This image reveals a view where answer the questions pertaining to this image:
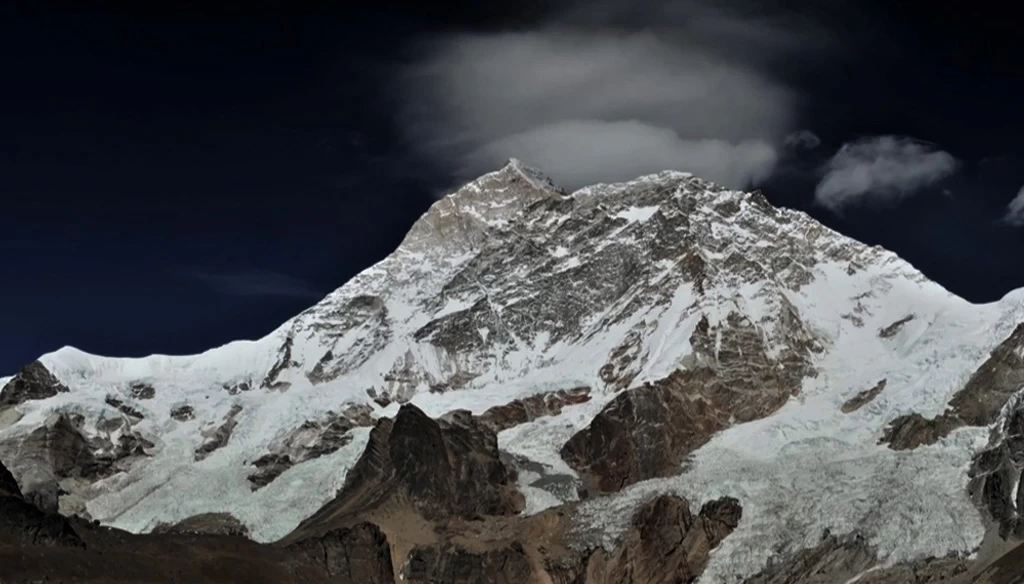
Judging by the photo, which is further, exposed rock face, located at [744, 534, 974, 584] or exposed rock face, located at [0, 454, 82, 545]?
exposed rock face, located at [744, 534, 974, 584]

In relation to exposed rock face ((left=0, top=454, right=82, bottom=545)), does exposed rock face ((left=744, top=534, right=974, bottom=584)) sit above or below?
below

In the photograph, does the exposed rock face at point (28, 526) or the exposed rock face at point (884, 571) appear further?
the exposed rock face at point (884, 571)

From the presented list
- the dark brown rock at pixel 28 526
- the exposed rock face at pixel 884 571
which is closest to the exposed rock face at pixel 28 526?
the dark brown rock at pixel 28 526

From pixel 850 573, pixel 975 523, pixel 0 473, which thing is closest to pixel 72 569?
pixel 0 473

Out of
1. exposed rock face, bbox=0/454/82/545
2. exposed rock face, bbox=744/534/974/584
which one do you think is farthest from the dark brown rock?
exposed rock face, bbox=744/534/974/584

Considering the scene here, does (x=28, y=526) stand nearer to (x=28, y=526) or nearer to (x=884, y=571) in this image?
(x=28, y=526)

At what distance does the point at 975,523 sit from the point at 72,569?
107512mm

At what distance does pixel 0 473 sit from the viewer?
550 feet

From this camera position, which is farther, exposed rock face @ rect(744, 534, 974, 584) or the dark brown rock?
exposed rock face @ rect(744, 534, 974, 584)

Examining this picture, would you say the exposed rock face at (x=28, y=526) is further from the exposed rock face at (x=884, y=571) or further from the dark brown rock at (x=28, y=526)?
the exposed rock face at (x=884, y=571)

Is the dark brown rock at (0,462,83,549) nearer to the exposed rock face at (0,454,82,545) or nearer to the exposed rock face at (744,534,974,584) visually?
the exposed rock face at (0,454,82,545)

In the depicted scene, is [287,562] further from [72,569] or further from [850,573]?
[850,573]

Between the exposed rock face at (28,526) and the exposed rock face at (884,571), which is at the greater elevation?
the exposed rock face at (28,526)

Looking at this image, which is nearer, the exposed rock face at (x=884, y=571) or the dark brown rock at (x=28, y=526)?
the dark brown rock at (x=28, y=526)
